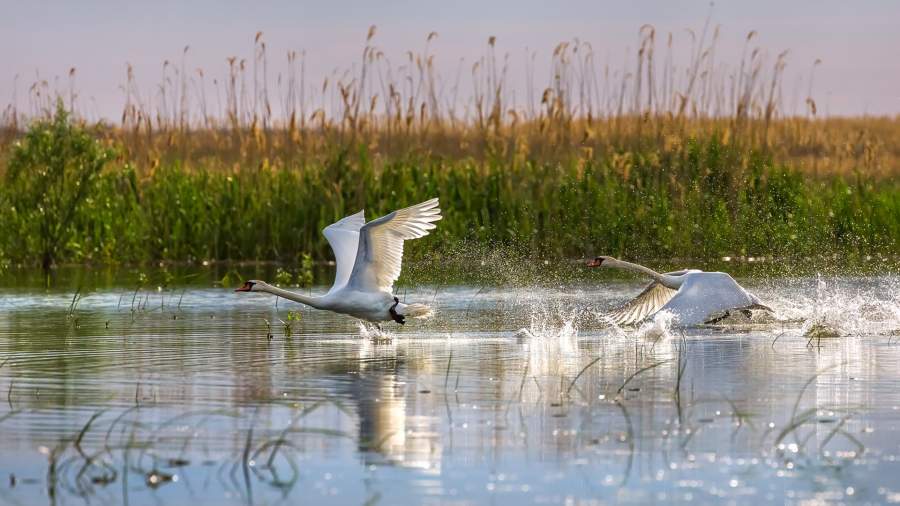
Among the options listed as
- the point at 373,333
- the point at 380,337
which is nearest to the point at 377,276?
the point at 380,337

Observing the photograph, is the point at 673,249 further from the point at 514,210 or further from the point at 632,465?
the point at 632,465

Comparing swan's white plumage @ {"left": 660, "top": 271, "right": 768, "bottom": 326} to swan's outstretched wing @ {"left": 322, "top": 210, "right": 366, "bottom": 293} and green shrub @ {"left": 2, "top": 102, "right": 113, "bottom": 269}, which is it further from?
green shrub @ {"left": 2, "top": 102, "right": 113, "bottom": 269}

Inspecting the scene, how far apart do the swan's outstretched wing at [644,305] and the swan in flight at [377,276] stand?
7.97ft

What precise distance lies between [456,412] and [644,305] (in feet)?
22.7

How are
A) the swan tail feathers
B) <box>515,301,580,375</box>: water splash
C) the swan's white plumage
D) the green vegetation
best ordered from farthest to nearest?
the green vegetation
the swan's white plumage
the swan tail feathers
<box>515,301,580,375</box>: water splash

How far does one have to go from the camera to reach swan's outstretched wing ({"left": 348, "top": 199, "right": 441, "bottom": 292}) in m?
14.7

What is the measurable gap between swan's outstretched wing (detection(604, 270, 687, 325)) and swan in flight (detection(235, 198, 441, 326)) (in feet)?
7.97

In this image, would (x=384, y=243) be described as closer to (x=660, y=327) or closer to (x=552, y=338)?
(x=552, y=338)

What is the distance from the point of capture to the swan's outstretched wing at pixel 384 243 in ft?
48.2

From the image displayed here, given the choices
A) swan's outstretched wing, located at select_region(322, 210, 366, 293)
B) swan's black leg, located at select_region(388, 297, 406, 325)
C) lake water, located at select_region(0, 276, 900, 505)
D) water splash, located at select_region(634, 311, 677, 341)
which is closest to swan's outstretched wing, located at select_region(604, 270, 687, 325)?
lake water, located at select_region(0, 276, 900, 505)

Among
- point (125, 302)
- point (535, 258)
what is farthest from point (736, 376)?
point (535, 258)

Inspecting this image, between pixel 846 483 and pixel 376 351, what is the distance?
21.9 feet

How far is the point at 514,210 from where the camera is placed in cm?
2662

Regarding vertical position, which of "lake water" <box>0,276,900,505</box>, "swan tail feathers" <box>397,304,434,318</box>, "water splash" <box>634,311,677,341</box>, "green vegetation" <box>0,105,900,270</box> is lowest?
"lake water" <box>0,276,900,505</box>
